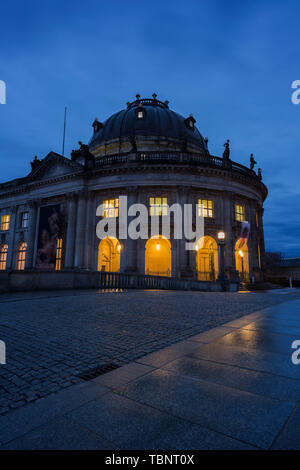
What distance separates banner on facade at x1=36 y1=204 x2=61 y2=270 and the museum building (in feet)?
0.41

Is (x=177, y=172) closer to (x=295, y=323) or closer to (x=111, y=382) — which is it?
(x=295, y=323)

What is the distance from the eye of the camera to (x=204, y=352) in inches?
165

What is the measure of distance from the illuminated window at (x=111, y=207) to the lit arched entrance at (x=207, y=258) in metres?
10.2

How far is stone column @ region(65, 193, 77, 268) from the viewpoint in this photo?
3076cm

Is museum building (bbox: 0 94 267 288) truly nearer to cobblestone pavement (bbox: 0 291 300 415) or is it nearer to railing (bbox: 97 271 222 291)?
railing (bbox: 97 271 222 291)

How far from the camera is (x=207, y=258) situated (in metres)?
33.1

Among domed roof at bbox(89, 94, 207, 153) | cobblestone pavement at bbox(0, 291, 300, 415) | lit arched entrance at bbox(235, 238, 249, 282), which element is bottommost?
cobblestone pavement at bbox(0, 291, 300, 415)

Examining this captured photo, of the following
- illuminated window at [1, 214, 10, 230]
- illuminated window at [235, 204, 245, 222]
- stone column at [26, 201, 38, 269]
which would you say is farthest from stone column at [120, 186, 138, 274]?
illuminated window at [1, 214, 10, 230]

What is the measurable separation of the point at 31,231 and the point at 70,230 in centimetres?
785

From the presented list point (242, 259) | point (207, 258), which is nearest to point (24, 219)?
point (207, 258)

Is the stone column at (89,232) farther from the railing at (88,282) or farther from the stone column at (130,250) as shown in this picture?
the railing at (88,282)
